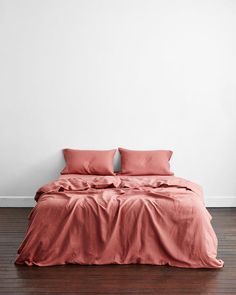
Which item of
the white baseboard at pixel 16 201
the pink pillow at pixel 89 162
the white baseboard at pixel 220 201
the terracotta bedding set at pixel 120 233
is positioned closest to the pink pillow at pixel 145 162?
the pink pillow at pixel 89 162

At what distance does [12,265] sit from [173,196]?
1517 mm

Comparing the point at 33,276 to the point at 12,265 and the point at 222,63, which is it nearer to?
the point at 12,265

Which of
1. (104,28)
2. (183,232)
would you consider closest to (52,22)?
(104,28)

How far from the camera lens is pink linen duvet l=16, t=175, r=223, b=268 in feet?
8.86

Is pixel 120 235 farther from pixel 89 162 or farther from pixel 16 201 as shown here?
pixel 16 201

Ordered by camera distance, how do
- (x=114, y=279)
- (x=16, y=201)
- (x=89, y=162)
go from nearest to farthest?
(x=114, y=279), (x=89, y=162), (x=16, y=201)

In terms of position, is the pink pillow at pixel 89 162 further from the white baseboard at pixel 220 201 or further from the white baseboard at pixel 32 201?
the white baseboard at pixel 220 201

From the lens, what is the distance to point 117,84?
4.21 metres

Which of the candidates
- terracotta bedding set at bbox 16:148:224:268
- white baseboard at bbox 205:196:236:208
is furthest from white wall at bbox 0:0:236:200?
terracotta bedding set at bbox 16:148:224:268

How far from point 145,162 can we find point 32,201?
1639 mm

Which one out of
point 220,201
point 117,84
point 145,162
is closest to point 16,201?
point 145,162

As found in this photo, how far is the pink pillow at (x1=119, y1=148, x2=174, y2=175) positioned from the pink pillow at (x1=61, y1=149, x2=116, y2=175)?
0.18m

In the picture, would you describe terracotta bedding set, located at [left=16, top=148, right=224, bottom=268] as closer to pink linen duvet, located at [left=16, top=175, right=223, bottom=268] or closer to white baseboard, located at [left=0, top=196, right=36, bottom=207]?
pink linen duvet, located at [left=16, top=175, right=223, bottom=268]

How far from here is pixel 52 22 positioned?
4086mm
